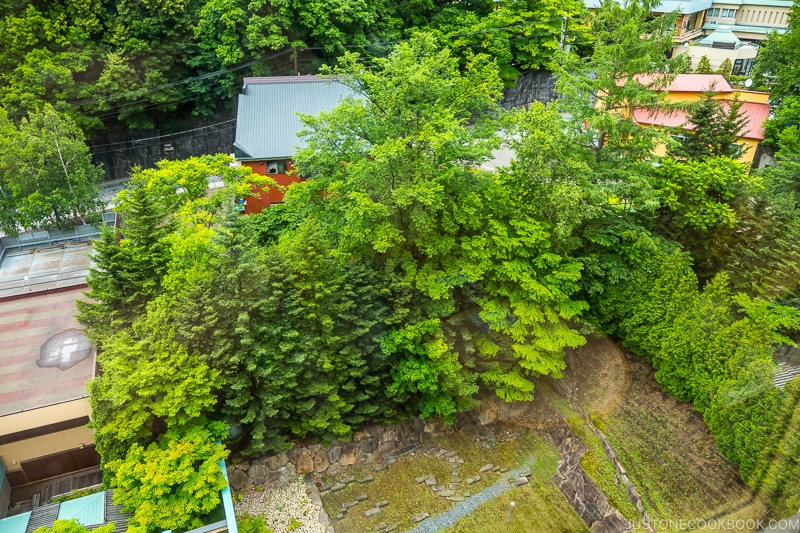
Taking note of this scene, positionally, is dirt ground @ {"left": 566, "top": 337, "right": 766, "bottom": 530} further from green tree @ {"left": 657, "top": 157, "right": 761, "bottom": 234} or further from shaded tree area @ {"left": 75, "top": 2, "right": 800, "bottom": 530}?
green tree @ {"left": 657, "top": 157, "right": 761, "bottom": 234}

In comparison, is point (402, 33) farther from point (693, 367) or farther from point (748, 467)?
point (748, 467)

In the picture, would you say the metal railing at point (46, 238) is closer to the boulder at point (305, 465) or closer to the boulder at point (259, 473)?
the boulder at point (259, 473)

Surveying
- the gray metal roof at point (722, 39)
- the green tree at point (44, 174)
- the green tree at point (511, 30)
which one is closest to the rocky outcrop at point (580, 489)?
the green tree at point (44, 174)

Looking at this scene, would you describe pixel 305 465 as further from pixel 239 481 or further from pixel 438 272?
pixel 438 272

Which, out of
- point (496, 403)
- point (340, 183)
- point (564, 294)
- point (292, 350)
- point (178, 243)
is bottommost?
point (496, 403)

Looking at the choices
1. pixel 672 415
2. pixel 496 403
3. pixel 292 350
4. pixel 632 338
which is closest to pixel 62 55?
pixel 292 350

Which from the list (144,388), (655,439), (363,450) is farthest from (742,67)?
(144,388)
